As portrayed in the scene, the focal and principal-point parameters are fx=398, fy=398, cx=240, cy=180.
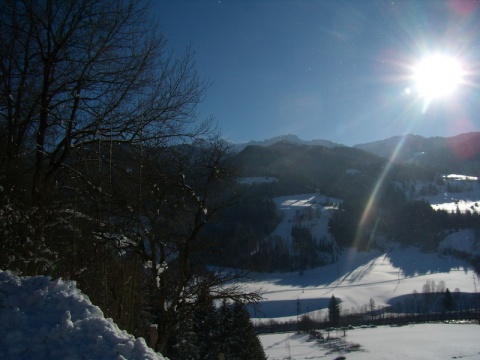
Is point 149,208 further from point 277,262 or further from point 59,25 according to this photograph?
A: point 277,262

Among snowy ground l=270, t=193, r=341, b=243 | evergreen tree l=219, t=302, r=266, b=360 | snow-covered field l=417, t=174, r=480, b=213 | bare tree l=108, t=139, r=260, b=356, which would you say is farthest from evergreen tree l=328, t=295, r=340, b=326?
snow-covered field l=417, t=174, r=480, b=213

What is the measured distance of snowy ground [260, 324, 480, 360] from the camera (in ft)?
180

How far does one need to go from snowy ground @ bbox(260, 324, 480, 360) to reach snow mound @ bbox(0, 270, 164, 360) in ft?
161

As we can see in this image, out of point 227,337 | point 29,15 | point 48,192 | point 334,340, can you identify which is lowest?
point 334,340

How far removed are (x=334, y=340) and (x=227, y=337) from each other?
53.1 m

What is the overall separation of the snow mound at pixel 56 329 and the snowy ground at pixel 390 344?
49212 mm

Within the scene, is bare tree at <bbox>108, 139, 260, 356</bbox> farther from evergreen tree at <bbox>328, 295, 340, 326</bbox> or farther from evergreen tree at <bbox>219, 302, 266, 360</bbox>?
evergreen tree at <bbox>328, 295, 340, 326</bbox>

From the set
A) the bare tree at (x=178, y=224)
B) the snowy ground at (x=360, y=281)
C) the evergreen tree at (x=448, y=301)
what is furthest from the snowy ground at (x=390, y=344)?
the bare tree at (x=178, y=224)

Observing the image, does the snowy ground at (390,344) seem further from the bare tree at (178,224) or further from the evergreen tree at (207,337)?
the bare tree at (178,224)

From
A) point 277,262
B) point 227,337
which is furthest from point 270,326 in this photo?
point 227,337

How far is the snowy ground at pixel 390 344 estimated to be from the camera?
54969 millimetres

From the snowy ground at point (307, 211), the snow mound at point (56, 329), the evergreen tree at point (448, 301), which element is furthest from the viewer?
the snowy ground at point (307, 211)

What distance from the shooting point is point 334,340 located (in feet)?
225

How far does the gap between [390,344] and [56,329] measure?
68691 mm
